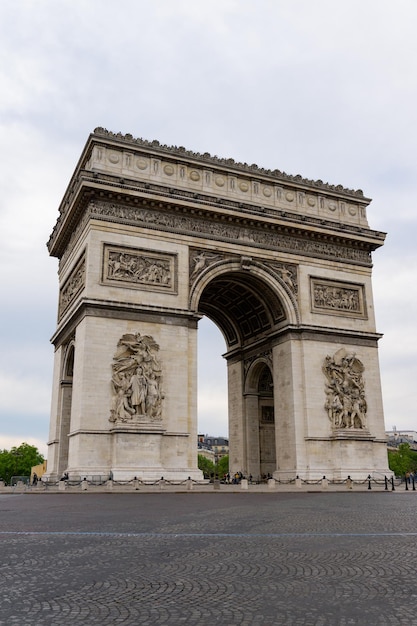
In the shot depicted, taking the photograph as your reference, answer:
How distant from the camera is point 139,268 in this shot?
2805 centimetres

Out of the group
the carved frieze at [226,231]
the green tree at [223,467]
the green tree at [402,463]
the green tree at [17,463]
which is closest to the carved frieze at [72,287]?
the carved frieze at [226,231]

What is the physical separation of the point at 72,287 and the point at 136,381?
7.49m

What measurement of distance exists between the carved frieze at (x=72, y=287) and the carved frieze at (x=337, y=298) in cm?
1223

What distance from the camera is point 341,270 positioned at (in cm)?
3344

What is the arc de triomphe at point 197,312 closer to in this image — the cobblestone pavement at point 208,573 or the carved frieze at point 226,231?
the carved frieze at point 226,231

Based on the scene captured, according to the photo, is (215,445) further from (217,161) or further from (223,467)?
(217,161)

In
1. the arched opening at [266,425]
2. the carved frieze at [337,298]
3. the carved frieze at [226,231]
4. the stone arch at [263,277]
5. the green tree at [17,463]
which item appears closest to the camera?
the carved frieze at [226,231]

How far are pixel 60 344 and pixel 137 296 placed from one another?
24.1ft

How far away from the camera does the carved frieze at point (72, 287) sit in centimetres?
2865

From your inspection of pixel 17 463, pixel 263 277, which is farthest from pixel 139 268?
pixel 17 463

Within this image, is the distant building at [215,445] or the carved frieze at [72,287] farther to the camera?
the distant building at [215,445]

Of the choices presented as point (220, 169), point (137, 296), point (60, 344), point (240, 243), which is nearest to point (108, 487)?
point (137, 296)

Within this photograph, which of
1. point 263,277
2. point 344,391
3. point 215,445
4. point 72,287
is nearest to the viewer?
point 72,287

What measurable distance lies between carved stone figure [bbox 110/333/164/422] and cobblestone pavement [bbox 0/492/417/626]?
15.4 meters
